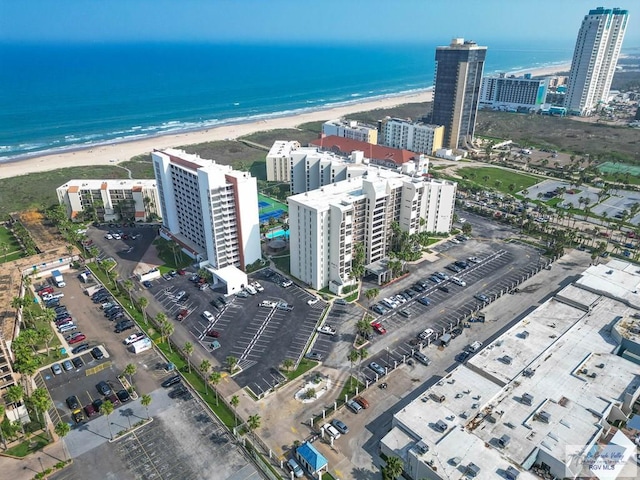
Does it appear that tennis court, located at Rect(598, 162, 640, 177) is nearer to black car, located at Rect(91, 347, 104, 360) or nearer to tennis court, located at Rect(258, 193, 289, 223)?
tennis court, located at Rect(258, 193, 289, 223)

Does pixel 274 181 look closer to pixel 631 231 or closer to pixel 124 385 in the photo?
pixel 124 385

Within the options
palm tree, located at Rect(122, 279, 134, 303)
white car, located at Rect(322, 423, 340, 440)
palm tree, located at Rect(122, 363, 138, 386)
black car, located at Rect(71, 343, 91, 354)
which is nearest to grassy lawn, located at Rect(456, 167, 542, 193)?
white car, located at Rect(322, 423, 340, 440)

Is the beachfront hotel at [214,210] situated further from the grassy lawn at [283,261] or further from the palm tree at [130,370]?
the palm tree at [130,370]

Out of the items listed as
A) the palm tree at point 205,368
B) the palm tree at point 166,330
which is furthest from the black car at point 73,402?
the palm tree at point 205,368

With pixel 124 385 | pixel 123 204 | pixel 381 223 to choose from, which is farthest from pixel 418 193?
Answer: pixel 123 204

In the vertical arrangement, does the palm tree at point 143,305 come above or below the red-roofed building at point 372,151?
below
